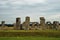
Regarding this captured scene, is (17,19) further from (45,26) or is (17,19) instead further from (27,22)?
(45,26)

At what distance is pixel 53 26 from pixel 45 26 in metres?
1.78

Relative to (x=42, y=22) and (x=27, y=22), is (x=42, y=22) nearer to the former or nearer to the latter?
(x=42, y=22)

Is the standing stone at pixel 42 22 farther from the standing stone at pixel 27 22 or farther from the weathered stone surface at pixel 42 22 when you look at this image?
the standing stone at pixel 27 22

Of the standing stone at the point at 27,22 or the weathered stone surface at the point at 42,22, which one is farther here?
the weathered stone surface at the point at 42,22

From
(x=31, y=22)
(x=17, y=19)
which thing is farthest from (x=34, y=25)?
(x=17, y=19)

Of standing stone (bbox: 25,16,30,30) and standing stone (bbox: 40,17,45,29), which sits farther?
standing stone (bbox: 40,17,45,29)

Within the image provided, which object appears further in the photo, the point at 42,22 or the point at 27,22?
the point at 42,22

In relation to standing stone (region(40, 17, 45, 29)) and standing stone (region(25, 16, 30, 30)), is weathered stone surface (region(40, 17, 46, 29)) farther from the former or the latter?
standing stone (region(25, 16, 30, 30))

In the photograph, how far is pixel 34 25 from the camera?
48438mm

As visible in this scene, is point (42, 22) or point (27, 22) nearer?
point (27, 22)

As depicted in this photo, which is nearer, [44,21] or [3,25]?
[44,21]

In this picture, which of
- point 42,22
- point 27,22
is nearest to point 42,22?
point 42,22

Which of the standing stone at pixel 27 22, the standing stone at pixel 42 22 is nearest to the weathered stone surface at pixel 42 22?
the standing stone at pixel 42 22

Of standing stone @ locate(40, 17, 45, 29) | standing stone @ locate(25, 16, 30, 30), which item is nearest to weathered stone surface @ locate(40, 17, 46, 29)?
standing stone @ locate(40, 17, 45, 29)
